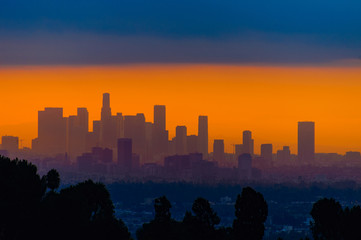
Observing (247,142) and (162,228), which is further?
(247,142)

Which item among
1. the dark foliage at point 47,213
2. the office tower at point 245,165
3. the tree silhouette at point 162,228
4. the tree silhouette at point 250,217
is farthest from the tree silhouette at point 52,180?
the office tower at point 245,165

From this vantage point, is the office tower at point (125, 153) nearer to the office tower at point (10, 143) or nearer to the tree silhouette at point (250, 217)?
the office tower at point (10, 143)

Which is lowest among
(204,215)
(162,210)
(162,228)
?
(162,228)

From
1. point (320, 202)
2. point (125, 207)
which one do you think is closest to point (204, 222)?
point (320, 202)

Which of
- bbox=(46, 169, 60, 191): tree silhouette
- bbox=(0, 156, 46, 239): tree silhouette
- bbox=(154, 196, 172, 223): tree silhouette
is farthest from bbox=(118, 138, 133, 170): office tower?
bbox=(154, 196, 172, 223): tree silhouette

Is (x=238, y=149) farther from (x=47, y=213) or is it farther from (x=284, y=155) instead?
(x=47, y=213)

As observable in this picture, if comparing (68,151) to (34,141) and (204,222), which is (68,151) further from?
(204,222)

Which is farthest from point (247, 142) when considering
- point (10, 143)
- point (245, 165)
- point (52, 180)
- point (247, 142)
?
point (52, 180)
